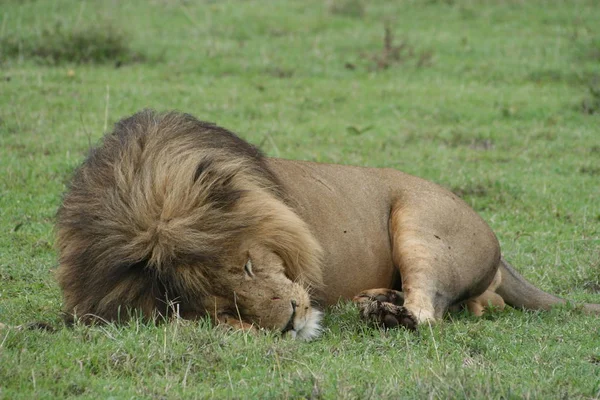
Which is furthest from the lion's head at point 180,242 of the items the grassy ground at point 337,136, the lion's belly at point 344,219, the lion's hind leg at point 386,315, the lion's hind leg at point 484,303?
the lion's hind leg at point 484,303

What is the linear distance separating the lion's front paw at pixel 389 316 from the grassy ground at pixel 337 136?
0.20ft

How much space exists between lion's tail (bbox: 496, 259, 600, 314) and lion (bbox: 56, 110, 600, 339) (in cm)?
1

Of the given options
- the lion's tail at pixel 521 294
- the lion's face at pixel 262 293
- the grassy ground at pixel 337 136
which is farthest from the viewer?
the lion's tail at pixel 521 294

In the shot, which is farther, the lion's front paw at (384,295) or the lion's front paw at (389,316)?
the lion's front paw at (384,295)

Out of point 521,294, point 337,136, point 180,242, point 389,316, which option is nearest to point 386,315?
point 389,316

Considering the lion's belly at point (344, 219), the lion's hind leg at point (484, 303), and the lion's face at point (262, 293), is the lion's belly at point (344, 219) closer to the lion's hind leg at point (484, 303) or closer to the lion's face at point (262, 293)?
the lion's hind leg at point (484, 303)

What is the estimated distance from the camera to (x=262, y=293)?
3.87 meters

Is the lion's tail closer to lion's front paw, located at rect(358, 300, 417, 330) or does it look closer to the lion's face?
lion's front paw, located at rect(358, 300, 417, 330)

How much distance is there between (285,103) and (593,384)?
6271 millimetres

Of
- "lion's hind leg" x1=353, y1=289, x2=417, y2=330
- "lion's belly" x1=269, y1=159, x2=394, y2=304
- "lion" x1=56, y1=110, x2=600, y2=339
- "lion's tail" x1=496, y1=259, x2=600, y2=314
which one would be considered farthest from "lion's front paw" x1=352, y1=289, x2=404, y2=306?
"lion's tail" x1=496, y1=259, x2=600, y2=314

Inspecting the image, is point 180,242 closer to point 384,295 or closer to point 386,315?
point 386,315

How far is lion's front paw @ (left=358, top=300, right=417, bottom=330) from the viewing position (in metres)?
4.28

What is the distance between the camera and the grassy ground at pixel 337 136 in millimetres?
3557

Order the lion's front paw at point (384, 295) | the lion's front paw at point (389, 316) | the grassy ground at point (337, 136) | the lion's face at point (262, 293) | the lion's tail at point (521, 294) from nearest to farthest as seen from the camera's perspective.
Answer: the grassy ground at point (337, 136) → the lion's face at point (262, 293) → the lion's front paw at point (389, 316) → the lion's front paw at point (384, 295) → the lion's tail at point (521, 294)
